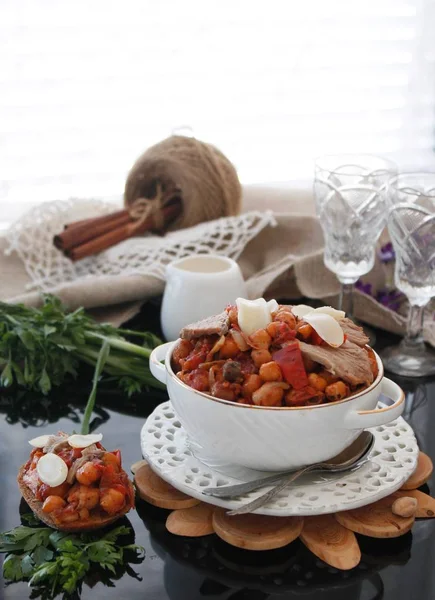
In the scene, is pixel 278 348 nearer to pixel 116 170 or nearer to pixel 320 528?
pixel 320 528

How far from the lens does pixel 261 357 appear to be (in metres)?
0.94

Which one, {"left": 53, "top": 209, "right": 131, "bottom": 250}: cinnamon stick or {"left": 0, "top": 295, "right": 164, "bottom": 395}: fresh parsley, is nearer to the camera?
{"left": 0, "top": 295, "right": 164, "bottom": 395}: fresh parsley

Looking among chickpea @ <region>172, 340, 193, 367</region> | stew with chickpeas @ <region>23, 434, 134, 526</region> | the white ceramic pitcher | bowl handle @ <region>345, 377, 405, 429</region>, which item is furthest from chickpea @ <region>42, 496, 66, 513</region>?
the white ceramic pitcher

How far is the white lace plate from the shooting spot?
36.3 inches

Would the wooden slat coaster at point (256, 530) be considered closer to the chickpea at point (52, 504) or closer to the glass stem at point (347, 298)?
the chickpea at point (52, 504)

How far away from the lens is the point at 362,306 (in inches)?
61.2

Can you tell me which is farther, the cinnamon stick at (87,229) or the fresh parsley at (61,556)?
the cinnamon stick at (87,229)

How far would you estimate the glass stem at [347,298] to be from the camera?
1.49 meters

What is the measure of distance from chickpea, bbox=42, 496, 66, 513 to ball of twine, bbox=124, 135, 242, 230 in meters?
1.02

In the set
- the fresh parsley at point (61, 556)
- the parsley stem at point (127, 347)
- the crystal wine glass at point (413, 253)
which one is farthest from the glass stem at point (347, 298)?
the fresh parsley at point (61, 556)

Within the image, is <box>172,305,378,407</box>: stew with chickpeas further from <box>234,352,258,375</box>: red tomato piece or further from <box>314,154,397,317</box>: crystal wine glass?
<box>314,154,397,317</box>: crystal wine glass

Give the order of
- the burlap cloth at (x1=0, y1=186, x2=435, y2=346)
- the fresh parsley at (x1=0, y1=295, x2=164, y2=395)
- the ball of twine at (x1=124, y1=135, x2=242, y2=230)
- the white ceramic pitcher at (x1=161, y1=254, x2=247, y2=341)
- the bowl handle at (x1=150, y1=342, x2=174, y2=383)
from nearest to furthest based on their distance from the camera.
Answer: the bowl handle at (x1=150, y1=342, x2=174, y2=383), the fresh parsley at (x1=0, y1=295, x2=164, y2=395), the white ceramic pitcher at (x1=161, y1=254, x2=247, y2=341), the burlap cloth at (x1=0, y1=186, x2=435, y2=346), the ball of twine at (x1=124, y1=135, x2=242, y2=230)

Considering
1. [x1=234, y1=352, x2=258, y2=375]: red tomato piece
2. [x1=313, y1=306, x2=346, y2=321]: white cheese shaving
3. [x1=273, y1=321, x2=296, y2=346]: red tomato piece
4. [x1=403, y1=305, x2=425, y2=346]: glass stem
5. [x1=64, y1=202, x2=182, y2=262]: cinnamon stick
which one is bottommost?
[x1=403, y1=305, x2=425, y2=346]: glass stem

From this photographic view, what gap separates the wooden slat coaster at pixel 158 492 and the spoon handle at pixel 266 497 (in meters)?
0.09
